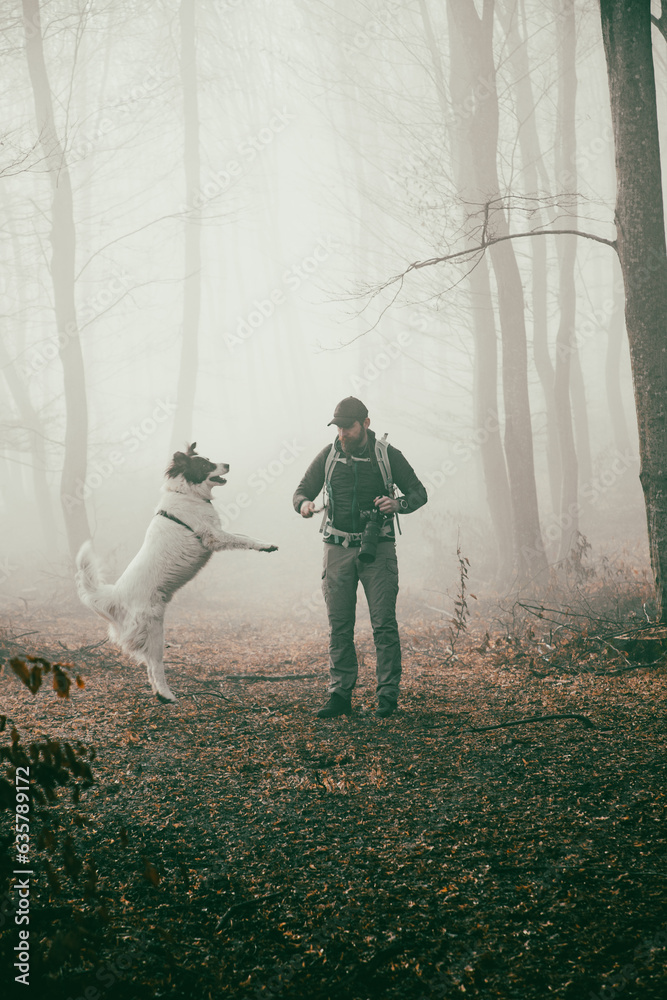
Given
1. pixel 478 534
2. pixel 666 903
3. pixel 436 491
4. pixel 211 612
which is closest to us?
pixel 666 903

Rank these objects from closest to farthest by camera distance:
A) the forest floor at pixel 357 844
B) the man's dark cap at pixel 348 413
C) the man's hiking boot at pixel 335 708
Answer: the forest floor at pixel 357 844, the man's hiking boot at pixel 335 708, the man's dark cap at pixel 348 413

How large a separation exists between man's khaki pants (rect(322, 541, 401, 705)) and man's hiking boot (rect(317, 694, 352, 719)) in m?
0.05

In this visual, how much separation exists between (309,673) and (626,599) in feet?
11.8

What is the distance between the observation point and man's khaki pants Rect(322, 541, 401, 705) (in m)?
5.28

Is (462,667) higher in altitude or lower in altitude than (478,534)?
lower

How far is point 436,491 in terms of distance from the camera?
2019cm

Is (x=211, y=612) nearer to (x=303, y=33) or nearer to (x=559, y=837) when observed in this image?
(x=559, y=837)

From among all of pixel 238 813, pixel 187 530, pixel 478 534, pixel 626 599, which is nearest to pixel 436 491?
pixel 478 534

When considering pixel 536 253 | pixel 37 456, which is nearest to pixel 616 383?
pixel 536 253

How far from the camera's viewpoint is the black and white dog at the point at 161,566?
5.59m

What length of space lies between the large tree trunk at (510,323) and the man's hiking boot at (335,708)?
5.55 meters

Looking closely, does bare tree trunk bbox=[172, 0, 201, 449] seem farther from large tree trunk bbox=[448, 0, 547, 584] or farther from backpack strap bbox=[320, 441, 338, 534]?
backpack strap bbox=[320, 441, 338, 534]

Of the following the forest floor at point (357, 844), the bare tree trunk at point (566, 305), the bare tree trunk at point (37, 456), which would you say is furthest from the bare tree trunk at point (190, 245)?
the forest floor at point (357, 844)

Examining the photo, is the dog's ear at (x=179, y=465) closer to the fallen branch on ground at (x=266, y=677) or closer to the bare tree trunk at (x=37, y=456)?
the fallen branch on ground at (x=266, y=677)
